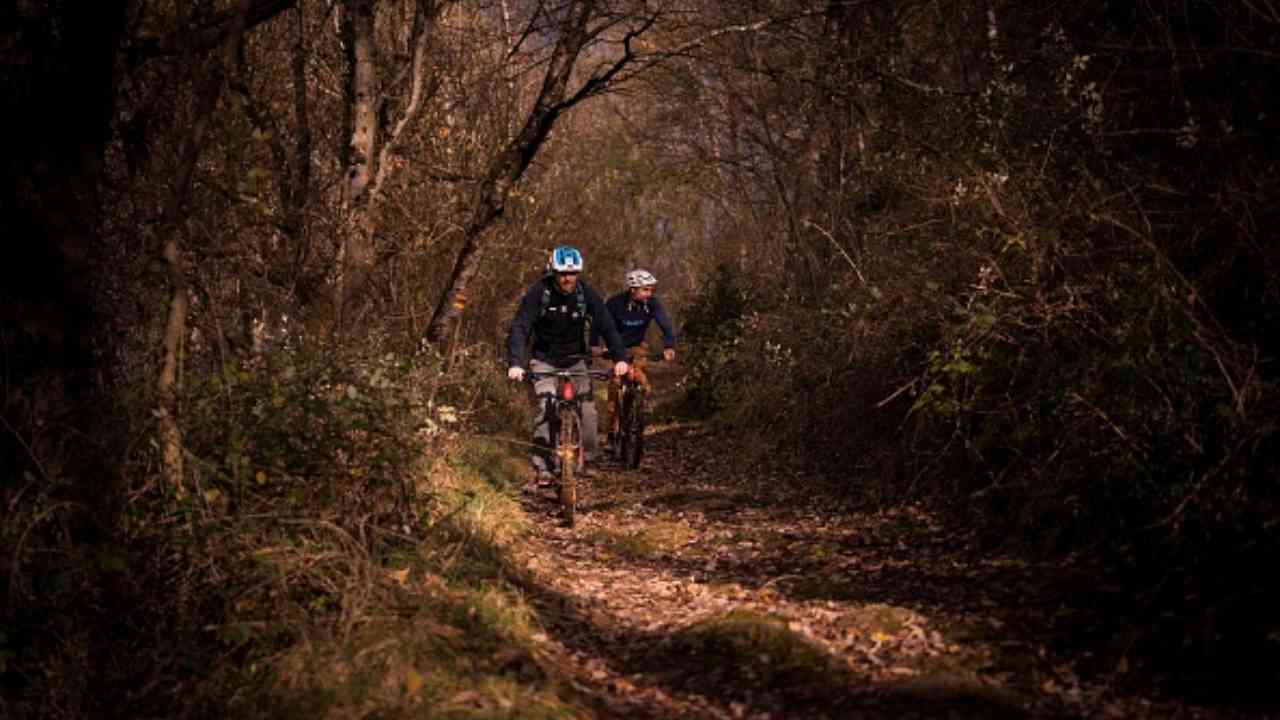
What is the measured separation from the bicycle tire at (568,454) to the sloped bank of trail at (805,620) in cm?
23

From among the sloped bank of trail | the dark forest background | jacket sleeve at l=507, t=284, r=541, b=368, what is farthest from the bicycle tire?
the dark forest background

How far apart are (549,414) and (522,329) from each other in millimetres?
815

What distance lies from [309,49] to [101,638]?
291 inches

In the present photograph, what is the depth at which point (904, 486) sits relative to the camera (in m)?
10.3

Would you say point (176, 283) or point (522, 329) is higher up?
point (176, 283)

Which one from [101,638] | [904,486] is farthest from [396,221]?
[101,638]

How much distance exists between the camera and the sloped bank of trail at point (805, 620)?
5.68 meters

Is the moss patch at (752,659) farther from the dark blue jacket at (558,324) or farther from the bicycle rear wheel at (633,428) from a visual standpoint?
the bicycle rear wheel at (633,428)

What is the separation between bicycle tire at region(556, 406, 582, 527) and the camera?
1016 centimetres

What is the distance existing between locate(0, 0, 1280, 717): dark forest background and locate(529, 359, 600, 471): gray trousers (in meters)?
0.96

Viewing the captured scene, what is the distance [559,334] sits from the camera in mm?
10836

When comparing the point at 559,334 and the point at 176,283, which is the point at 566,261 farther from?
the point at 176,283

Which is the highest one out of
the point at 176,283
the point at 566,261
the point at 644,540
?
the point at 566,261

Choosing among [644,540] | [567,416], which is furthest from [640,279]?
[644,540]
